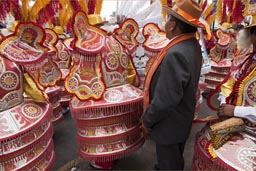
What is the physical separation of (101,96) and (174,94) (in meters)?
0.63

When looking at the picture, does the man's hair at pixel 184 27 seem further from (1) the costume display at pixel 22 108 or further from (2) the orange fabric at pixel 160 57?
(1) the costume display at pixel 22 108

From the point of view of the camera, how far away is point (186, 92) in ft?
4.63

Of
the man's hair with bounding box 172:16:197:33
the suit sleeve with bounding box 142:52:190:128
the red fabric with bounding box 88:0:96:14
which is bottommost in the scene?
the suit sleeve with bounding box 142:52:190:128

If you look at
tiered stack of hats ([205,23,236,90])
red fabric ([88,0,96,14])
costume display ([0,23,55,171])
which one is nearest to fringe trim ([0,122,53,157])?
costume display ([0,23,55,171])

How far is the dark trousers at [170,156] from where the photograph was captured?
5.08ft

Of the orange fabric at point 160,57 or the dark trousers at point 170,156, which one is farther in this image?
the dark trousers at point 170,156

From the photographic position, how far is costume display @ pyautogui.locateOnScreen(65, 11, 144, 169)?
1737 mm

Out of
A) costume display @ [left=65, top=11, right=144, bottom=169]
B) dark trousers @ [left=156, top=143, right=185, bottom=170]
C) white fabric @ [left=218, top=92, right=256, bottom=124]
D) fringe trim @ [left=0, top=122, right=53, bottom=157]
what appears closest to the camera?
white fabric @ [left=218, top=92, right=256, bottom=124]

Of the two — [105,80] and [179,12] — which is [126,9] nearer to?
[105,80]

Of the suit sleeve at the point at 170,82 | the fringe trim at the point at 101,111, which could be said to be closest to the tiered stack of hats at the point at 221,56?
the fringe trim at the point at 101,111

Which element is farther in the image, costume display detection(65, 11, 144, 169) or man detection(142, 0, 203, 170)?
costume display detection(65, 11, 144, 169)

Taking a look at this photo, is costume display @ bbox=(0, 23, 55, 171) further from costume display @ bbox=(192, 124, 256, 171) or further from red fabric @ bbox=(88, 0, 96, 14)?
costume display @ bbox=(192, 124, 256, 171)

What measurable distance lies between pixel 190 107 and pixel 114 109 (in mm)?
562

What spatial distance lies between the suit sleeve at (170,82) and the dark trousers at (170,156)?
0.30 metres
